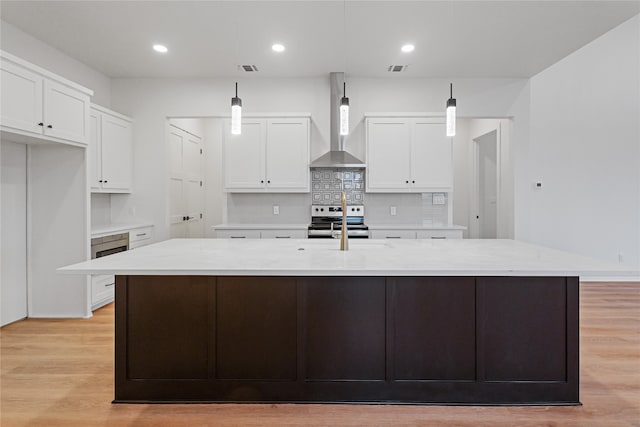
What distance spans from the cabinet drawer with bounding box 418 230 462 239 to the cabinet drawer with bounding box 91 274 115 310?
3.65 m

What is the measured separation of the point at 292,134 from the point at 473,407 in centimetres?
366

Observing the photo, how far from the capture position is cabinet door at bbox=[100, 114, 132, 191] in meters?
4.58

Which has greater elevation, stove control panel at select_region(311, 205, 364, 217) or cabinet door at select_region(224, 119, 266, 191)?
cabinet door at select_region(224, 119, 266, 191)

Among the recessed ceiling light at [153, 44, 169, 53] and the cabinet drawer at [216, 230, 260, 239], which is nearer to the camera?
the recessed ceiling light at [153, 44, 169, 53]

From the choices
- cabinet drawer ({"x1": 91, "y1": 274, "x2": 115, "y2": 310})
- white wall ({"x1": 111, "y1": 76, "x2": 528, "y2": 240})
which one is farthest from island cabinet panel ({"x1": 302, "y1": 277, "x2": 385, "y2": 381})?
white wall ({"x1": 111, "y1": 76, "x2": 528, "y2": 240})

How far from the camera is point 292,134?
4938 mm

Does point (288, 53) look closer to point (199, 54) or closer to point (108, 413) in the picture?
point (199, 54)

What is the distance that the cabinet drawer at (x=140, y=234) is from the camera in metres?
4.68

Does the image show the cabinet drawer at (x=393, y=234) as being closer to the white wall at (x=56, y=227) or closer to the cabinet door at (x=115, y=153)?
the white wall at (x=56, y=227)

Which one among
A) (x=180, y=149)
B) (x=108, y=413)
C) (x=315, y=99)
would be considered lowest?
(x=108, y=413)

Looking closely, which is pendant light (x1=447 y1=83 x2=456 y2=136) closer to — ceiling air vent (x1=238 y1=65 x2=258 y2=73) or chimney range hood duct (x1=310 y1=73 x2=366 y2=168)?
chimney range hood duct (x1=310 y1=73 x2=366 y2=168)

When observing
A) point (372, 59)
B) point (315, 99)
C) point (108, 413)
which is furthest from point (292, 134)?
point (108, 413)

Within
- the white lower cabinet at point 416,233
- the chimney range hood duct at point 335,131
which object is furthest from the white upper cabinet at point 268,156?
the white lower cabinet at point 416,233

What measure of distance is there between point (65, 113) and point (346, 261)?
3.08m
